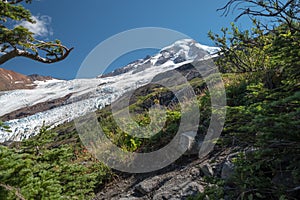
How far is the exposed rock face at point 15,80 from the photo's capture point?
416ft

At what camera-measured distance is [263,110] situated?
2.45 m

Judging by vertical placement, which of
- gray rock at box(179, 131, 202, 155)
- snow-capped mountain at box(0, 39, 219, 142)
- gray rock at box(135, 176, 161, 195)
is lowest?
gray rock at box(135, 176, 161, 195)

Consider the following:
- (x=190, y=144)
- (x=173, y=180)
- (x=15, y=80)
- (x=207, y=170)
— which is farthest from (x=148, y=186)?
(x=15, y=80)

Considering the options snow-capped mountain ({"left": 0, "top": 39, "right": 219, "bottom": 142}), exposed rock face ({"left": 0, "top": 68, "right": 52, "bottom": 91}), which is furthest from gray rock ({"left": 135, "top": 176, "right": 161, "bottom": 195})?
exposed rock face ({"left": 0, "top": 68, "right": 52, "bottom": 91})

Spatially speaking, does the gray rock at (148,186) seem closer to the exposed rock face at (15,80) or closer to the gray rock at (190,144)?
the gray rock at (190,144)

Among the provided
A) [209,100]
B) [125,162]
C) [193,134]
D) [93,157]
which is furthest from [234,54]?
[93,157]

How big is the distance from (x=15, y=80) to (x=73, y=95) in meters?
93.3

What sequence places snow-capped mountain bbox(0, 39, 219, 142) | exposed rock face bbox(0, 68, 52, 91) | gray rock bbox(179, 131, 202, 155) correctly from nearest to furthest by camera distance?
gray rock bbox(179, 131, 202, 155)
snow-capped mountain bbox(0, 39, 219, 142)
exposed rock face bbox(0, 68, 52, 91)

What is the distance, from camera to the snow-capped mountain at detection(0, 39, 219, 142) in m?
34.8

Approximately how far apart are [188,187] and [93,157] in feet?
11.4

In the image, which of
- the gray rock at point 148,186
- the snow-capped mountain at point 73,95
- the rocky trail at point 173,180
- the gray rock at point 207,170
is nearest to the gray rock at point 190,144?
the rocky trail at point 173,180

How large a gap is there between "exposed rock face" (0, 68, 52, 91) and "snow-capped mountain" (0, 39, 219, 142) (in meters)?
20.3

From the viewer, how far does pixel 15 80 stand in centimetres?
14275

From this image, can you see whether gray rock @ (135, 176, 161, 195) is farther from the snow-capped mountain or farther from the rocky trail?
the snow-capped mountain
